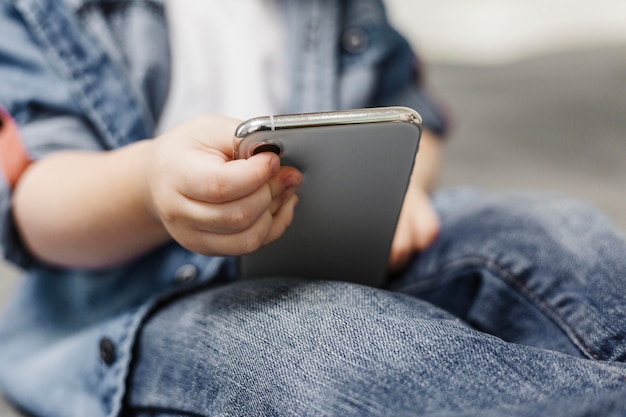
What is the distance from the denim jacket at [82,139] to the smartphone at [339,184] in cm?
11

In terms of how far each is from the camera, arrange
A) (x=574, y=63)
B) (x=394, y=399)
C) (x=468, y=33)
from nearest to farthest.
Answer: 1. (x=394, y=399)
2. (x=574, y=63)
3. (x=468, y=33)

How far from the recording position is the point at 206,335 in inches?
14.1

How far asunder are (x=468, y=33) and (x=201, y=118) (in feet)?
5.34

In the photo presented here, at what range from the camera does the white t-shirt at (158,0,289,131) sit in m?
0.53

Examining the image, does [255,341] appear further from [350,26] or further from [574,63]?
[574,63]

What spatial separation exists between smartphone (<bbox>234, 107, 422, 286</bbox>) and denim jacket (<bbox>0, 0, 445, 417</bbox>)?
0.11m

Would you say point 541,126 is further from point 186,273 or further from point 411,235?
point 186,273

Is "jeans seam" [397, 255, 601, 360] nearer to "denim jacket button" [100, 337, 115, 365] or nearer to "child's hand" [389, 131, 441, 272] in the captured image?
"child's hand" [389, 131, 441, 272]

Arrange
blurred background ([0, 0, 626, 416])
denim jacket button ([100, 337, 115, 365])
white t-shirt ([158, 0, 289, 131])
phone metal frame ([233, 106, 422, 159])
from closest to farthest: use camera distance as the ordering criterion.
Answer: phone metal frame ([233, 106, 422, 159]) → denim jacket button ([100, 337, 115, 365]) → white t-shirt ([158, 0, 289, 131]) → blurred background ([0, 0, 626, 416])

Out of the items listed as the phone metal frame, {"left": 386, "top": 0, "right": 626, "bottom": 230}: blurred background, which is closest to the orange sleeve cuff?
the phone metal frame

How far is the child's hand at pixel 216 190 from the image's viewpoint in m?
0.28

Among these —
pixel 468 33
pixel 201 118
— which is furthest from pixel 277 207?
pixel 468 33

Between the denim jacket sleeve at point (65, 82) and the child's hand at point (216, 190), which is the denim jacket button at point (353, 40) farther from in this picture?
the child's hand at point (216, 190)

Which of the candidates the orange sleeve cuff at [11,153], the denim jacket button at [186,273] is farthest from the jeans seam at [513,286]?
the orange sleeve cuff at [11,153]
